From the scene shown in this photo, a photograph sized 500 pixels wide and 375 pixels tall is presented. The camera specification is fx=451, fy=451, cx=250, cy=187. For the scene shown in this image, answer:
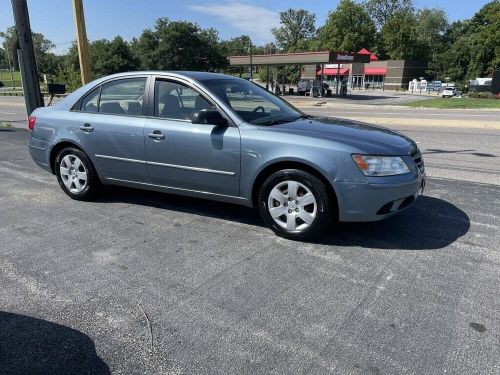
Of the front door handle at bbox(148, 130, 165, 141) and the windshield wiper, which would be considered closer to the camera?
the windshield wiper

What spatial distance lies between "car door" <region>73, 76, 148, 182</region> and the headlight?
2.38 m

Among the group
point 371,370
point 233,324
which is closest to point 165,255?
point 233,324

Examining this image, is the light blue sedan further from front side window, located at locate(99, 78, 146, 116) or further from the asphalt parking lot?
the asphalt parking lot

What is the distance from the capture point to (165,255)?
13.2 ft

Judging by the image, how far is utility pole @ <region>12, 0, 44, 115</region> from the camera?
10070 mm

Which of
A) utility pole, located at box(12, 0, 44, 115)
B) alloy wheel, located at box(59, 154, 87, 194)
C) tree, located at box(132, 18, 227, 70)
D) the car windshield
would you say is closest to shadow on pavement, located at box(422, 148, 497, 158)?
the car windshield

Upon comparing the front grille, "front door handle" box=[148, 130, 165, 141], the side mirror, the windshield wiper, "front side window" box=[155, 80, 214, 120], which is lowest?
the front grille

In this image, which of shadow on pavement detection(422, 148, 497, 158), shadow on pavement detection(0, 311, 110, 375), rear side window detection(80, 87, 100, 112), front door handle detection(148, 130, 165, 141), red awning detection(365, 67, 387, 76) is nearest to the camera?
shadow on pavement detection(0, 311, 110, 375)

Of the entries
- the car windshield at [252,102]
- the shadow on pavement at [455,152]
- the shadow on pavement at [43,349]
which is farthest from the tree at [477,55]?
the shadow on pavement at [43,349]

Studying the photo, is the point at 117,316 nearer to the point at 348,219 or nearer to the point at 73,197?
the point at 348,219

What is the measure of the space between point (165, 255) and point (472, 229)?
309 centimetres

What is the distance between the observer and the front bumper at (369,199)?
13.0 feet

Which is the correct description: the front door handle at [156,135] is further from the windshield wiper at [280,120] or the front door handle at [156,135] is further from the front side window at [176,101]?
the windshield wiper at [280,120]

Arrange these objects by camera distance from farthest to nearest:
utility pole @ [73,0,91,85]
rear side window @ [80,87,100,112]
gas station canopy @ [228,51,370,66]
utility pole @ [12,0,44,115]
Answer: gas station canopy @ [228,51,370,66] < utility pole @ [73,0,91,85] < utility pole @ [12,0,44,115] < rear side window @ [80,87,100,112]
